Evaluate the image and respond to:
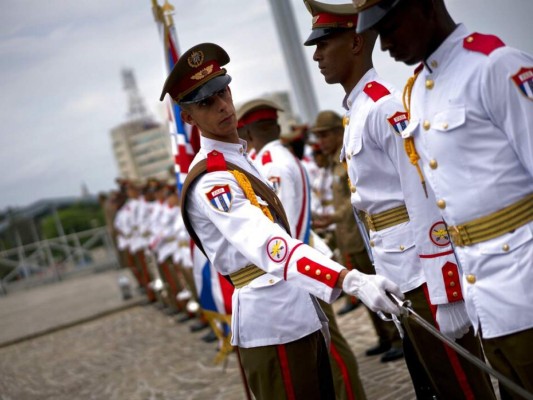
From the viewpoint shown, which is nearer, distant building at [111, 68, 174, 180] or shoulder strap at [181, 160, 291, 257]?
shoulder strap at [181, 160, 291, 257]

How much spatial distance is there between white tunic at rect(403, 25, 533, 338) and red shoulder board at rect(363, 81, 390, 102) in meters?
0.88

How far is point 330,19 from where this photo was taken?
3232 mm

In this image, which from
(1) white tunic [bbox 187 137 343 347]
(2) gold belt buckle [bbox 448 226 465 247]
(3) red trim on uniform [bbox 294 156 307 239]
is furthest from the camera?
(3) red trim on uniform [bbox 294 156 307 239]

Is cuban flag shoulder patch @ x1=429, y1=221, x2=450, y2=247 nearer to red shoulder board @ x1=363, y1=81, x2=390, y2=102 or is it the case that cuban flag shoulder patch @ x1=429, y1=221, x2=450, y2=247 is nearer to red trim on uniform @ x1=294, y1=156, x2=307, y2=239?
red shoulder board @ x1=363, y1=81, x2=390, y2=102

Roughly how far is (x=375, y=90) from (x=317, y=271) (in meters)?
1.11

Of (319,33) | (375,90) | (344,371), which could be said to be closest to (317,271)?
(375,90)

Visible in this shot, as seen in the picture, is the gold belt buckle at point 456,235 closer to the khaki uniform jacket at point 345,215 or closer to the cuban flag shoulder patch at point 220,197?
the cuban flag shoulder patch at point 220,197

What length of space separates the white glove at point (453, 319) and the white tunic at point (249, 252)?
0.55 meters

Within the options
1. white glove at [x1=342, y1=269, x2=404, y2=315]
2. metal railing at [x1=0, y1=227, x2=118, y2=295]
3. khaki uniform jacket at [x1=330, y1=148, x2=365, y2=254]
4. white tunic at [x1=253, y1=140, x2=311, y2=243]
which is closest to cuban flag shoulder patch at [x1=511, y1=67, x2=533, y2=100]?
white glove at [x1=342, y1=269, x2=404, y2=315]

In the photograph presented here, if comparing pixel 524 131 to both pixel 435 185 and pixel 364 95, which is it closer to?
pixel 435 185

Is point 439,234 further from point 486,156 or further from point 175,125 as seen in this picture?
point 175,125

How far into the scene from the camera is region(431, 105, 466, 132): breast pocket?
2090mm

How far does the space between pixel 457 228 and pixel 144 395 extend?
558 cm

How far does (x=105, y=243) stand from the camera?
27.2 meters
